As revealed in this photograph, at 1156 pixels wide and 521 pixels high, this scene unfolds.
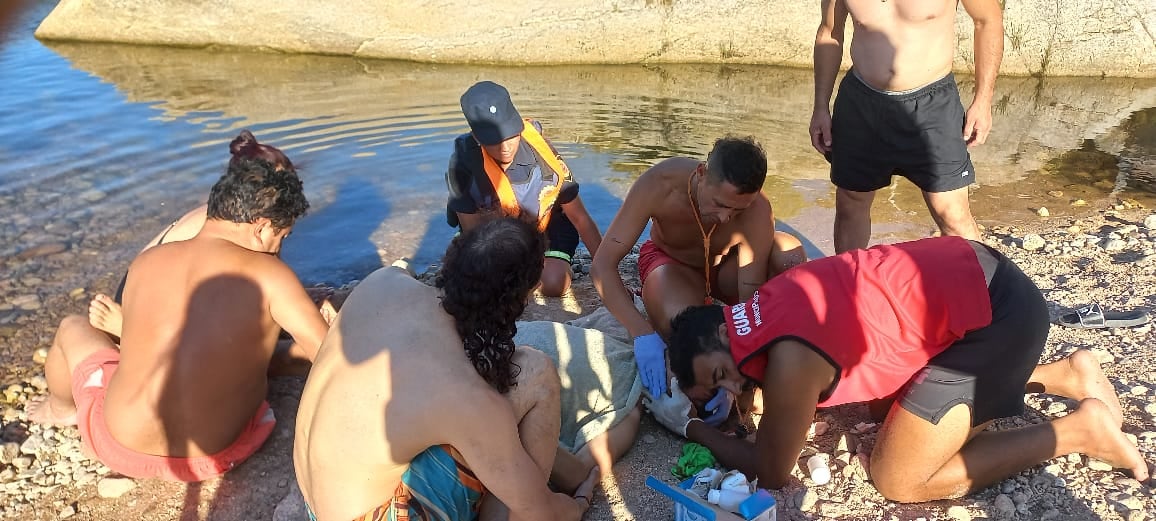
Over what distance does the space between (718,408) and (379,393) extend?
1.61 meters

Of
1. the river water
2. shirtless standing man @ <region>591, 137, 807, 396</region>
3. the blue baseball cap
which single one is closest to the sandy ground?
shirtless standing man @ <region>591, 137, 807, 396</region>

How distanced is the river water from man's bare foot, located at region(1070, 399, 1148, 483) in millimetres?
2789

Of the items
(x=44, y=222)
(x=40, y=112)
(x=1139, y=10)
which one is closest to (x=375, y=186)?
(x=44, y=222)

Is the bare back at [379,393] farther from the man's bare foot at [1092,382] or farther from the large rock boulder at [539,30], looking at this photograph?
the large rock boulder at [539,30]

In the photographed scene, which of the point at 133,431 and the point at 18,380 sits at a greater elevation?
the point at 133,431

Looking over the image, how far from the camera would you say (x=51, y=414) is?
3.46m

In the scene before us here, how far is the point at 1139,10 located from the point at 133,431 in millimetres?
11736

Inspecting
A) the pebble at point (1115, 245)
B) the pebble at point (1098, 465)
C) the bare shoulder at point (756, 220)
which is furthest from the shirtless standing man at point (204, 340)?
the pebble at point (1115, 245)

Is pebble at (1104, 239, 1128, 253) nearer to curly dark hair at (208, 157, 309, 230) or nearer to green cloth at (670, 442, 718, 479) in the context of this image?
green cloth at (670, 442, 718, 479)

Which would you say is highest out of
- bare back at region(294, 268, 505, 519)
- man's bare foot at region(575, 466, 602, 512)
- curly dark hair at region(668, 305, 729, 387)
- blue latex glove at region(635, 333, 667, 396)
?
bare back at region(294, 268, 505, 519)

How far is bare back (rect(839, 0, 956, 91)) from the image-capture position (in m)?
3.60

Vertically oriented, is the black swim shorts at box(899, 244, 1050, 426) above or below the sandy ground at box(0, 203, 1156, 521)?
above

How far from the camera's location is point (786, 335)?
2.46 meters

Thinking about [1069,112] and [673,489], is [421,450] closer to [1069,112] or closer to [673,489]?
[673,489]
